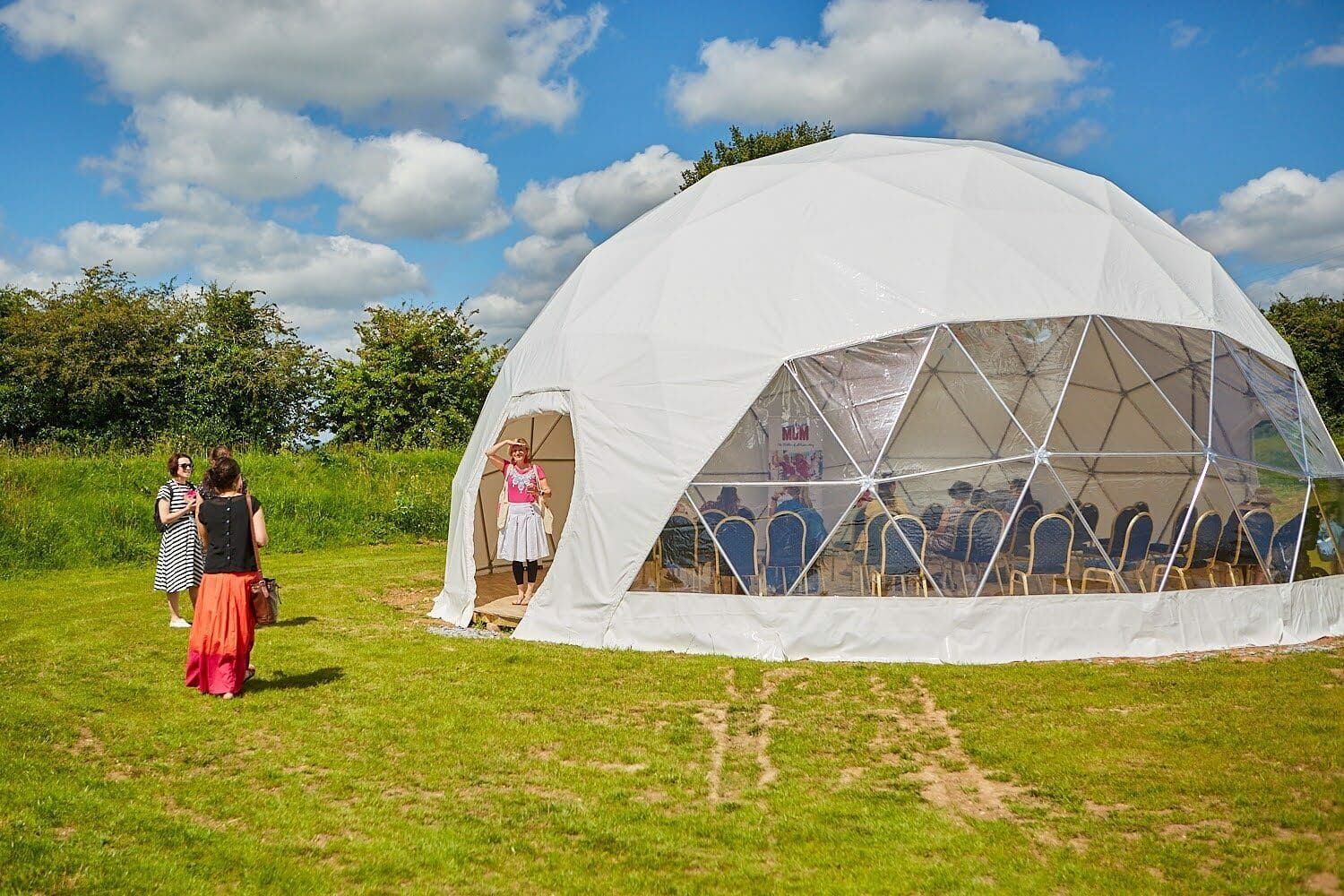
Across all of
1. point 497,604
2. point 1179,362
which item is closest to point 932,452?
point 1179,362

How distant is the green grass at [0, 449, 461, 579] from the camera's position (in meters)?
17.1

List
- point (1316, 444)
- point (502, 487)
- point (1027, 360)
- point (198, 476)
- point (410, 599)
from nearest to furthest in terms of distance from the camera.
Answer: point (1027, 360), point (1316, 444), point (410, 599), point (502, 487), point (198, 476)

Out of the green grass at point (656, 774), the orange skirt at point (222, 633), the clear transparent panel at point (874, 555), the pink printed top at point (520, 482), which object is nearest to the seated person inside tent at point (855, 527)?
the clear transparent panel at point (874, 555)

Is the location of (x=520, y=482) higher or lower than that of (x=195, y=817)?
higher

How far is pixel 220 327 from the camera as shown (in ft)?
88.7

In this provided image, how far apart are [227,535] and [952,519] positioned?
6243 millimetres

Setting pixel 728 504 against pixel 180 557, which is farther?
pixel 180 557

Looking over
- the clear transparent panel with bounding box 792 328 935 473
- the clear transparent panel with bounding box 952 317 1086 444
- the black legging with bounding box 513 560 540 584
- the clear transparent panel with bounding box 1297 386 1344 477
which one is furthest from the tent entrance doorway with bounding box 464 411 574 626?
the clear transparent panel with bounding box 1297 386 1344 477

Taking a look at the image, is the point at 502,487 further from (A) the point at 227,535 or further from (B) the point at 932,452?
(B) the point at 932,452

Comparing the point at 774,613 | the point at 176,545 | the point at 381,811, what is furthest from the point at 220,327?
the point at 381,811

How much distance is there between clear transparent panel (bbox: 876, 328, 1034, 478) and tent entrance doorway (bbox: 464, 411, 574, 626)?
17.7ft

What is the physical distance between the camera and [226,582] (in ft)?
26.6

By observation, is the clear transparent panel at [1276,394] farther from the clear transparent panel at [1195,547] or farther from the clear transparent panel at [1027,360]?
the clear transparent panel at [1027,360]

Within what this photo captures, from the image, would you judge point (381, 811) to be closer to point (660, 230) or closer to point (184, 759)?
point (184, 759)
